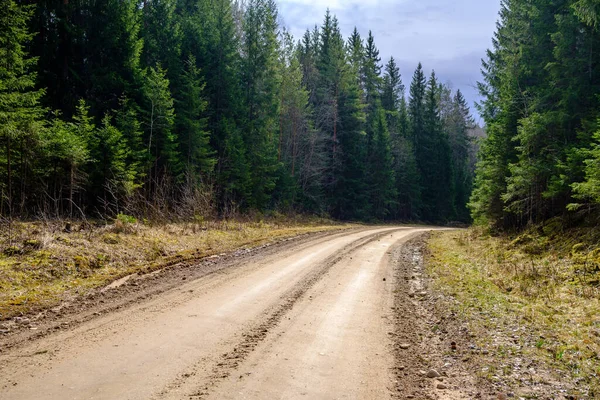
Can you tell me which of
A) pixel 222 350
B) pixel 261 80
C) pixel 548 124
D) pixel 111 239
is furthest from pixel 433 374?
pixel 261 80

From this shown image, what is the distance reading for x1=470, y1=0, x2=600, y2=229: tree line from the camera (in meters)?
11.4

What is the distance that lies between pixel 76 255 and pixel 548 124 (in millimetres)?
16170

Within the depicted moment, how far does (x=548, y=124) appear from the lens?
13.7m

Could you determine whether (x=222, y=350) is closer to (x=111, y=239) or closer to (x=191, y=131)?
(x=111, y=239)

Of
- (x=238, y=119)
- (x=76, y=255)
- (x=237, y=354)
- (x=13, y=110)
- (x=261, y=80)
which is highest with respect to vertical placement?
(x=261, y=80)

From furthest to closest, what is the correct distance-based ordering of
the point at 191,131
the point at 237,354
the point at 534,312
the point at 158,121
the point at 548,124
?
the point at 191,131, the point at 158,121, the point at 548,124, the point at 534,312, the point at 237,354

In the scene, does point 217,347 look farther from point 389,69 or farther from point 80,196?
point 389,69

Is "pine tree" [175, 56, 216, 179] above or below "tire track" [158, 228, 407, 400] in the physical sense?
above

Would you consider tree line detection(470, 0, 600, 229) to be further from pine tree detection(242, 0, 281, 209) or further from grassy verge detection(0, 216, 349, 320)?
pine tree detection(242, 0, 281, 209)

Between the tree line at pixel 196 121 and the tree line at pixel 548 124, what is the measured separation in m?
13.8

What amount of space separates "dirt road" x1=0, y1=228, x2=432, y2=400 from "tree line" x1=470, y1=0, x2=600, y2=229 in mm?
7489

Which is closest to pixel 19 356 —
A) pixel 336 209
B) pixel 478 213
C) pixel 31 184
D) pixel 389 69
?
pixel 31 184

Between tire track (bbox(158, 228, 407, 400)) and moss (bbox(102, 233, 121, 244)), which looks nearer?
tire track (bbox(158, 228, 407, 400))

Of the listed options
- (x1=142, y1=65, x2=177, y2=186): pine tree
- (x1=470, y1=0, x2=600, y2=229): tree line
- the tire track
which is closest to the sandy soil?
the tire track
